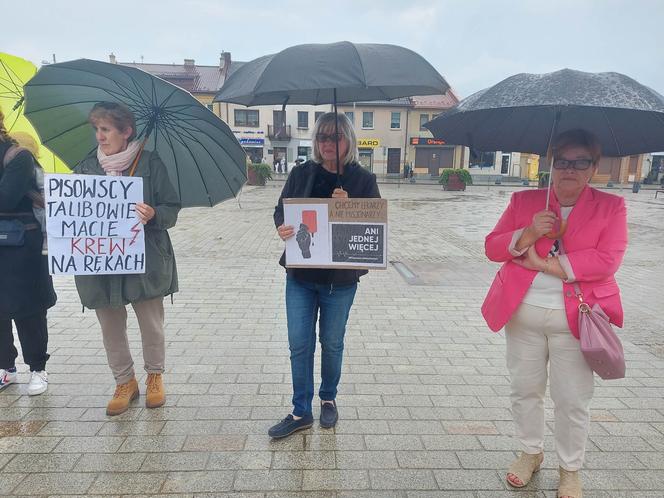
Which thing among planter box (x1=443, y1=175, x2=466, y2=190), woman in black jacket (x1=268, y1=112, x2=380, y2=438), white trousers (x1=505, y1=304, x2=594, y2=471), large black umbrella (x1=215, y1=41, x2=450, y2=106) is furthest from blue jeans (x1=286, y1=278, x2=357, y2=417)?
planter box (x1=443, y1=175, x2=466, y2=190)

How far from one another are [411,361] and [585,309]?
2.14m

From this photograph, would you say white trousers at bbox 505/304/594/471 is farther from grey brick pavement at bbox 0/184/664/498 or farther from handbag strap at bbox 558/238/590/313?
grey brick pavement at bbox 0/184/664/498

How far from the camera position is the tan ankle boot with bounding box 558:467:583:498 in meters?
2.38

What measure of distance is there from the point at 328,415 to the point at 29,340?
88.1 inches

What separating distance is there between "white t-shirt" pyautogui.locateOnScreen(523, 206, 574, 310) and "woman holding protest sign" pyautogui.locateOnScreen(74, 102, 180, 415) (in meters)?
2.15

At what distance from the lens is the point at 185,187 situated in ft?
9.94

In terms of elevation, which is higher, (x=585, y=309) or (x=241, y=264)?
(x=585, y=309)

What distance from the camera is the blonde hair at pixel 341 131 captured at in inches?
105

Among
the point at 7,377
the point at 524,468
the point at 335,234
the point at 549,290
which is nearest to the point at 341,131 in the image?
the point at 335,234

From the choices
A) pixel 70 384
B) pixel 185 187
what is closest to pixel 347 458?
pixel 185 187

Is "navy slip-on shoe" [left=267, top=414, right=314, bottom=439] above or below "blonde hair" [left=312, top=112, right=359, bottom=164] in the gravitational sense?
below

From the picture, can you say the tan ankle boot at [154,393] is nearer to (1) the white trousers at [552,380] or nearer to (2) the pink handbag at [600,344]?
(1) the white trousers at [552,380]

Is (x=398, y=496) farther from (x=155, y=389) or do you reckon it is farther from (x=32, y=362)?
(x=32, y=362)

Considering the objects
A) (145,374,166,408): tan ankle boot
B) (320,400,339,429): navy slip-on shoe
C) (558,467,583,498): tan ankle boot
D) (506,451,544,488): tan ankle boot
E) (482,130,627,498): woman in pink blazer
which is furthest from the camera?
(145,374,166,408): tan ankle boot
